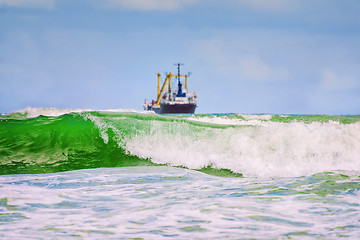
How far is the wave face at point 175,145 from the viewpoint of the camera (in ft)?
22.9

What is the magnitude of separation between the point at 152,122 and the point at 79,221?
221 inches

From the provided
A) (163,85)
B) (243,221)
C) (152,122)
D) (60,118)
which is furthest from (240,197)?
(163,85)

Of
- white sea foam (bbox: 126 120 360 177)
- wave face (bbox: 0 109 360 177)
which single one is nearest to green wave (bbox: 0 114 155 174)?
wave face (bbox: 0 109 360 177)

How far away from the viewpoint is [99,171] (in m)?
7.11

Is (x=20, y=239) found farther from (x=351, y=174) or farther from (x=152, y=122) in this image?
(x=152, y=122)

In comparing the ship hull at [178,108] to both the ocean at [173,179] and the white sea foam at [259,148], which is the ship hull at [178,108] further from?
the white sea foam at [259,148]

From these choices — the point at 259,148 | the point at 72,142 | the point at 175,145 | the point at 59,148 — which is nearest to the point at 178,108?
the point at 72,142

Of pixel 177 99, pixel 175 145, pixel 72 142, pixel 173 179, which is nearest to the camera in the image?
pixel 173 179

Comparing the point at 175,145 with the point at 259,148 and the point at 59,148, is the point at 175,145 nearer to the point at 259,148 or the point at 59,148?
the point at 259,148

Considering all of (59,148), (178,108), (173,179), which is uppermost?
(178,108)

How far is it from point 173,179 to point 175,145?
216 centimetres

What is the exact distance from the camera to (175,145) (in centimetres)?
813

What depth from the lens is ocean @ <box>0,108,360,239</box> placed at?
137 inches

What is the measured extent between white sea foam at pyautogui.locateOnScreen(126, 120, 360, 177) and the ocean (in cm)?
2
